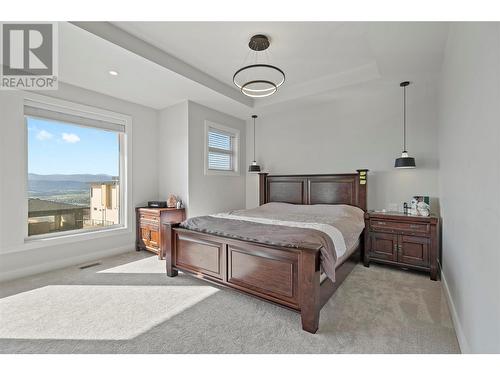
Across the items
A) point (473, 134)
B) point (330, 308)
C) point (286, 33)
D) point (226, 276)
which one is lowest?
point (330, 308)

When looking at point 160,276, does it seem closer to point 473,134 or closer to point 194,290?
point 194,290

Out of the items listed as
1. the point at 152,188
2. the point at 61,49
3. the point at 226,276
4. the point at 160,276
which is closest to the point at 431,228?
the point at 226,276

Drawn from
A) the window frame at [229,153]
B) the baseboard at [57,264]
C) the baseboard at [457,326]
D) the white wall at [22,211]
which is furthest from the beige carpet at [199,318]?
the window frame at [229,153]

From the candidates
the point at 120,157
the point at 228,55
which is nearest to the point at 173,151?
the point at 120,157

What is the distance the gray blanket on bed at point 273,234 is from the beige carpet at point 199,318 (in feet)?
1.66

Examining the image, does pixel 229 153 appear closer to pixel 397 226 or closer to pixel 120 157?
pixel 120 157

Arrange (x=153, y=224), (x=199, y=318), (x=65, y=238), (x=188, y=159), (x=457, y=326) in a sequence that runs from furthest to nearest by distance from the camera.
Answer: (x=188, y=159)
(x=153, y=224)
(x=65, y=238)
(x=199, y=318)
(x=457, y=326)

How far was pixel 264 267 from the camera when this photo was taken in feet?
6.89

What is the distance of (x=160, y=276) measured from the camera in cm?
287

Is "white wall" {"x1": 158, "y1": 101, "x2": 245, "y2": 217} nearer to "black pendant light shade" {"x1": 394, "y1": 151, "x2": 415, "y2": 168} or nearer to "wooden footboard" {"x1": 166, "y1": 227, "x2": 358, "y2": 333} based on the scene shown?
"wooden footboard" {"x1": 166, "y1": 227, "x2": 358, "y2": 333}

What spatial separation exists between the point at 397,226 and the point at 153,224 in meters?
3.62

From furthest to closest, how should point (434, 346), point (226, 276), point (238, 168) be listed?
1. point (238, 168)
2. point (226, 276)
3. point (434, 346)

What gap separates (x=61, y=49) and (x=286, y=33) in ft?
7.84

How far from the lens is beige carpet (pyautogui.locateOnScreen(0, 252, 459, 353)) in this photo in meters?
1.63
